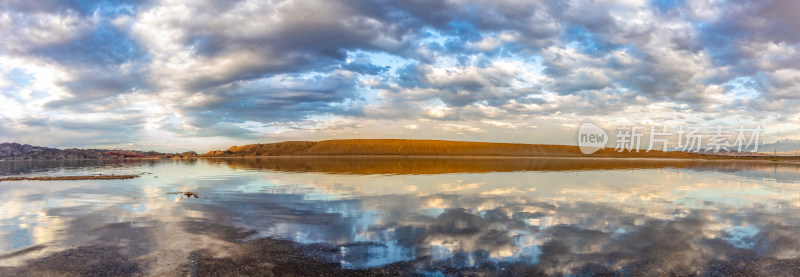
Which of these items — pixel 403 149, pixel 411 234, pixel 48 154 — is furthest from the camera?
pixel 403 149

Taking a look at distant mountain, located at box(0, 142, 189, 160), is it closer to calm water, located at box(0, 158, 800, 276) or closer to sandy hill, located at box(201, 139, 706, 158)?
sandy hill, located at box(201, 139, 706, 158)

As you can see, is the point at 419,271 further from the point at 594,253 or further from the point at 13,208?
the point at 13,208

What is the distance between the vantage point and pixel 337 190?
2317 cm

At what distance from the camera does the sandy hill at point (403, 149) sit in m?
169

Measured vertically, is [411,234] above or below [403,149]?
below

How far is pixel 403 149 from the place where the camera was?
174375 millimetres

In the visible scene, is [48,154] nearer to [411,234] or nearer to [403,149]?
[403,149]

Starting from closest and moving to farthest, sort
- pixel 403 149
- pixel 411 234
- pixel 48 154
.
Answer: pixel 411 234 → pixel 48 154 → pixel 403 149

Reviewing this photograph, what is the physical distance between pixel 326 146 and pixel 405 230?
175 metres

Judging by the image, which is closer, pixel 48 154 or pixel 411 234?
pixel 411 234

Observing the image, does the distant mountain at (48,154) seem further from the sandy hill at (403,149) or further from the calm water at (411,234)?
the calm water at (411,234)

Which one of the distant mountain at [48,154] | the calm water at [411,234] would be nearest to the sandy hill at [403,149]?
the distant mountain at [48,154]

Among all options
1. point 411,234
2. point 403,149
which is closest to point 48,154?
point 403,149

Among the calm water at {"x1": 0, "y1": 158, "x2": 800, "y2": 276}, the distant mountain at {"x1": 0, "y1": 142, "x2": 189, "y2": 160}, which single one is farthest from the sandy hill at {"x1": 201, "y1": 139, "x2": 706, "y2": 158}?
the calm water at {"x1": 0, "y1": 158, "x2": 800, "y2": 276}
